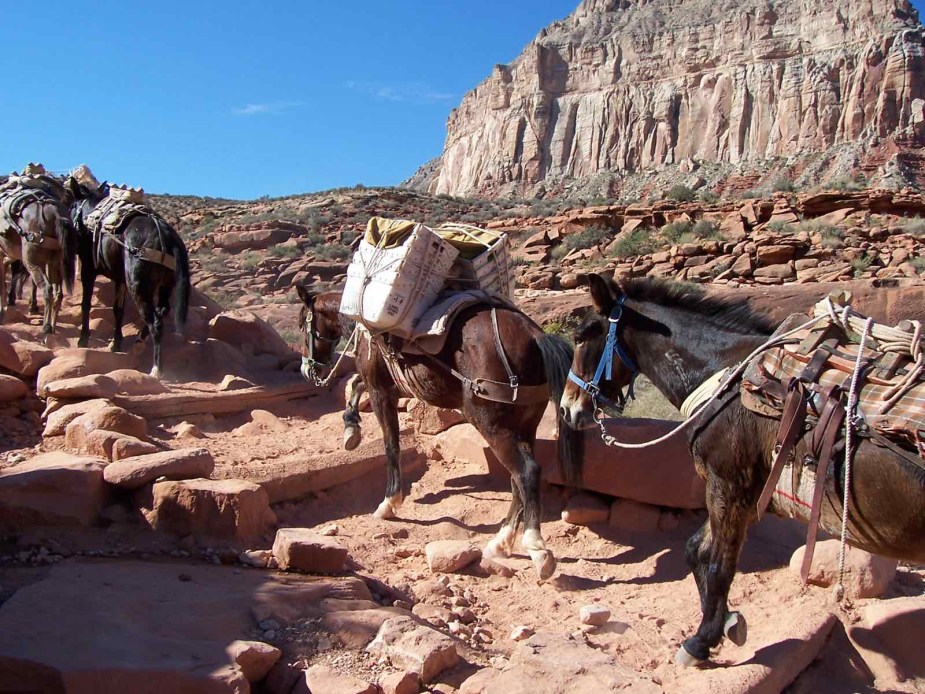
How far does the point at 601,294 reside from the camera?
412cm

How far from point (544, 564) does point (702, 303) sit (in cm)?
214

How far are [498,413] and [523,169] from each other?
72584 millimetres

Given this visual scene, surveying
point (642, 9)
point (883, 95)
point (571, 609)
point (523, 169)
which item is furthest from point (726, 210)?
point (642, 9)

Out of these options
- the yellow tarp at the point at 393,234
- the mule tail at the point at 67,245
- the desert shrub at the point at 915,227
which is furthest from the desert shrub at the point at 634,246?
the yellow tarp at the point at 393,234

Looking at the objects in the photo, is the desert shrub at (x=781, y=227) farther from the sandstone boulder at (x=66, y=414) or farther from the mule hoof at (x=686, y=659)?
the mule hoof at (x=686, y=659)

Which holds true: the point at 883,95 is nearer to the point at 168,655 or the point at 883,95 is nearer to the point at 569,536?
the point at 569,536

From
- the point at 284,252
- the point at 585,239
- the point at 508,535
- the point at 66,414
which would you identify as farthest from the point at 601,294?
the point at 284,252

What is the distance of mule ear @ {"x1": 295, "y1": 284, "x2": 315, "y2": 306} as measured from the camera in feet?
24.6

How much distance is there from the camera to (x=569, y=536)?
6.21 metres

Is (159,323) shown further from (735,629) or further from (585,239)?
(585,239)

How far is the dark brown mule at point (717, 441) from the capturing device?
308 centimetres

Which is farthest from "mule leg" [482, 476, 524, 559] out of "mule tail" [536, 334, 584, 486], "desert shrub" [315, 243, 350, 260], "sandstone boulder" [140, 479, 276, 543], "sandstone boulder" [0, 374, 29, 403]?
"desert shrub" [315, 243, 350, 260]

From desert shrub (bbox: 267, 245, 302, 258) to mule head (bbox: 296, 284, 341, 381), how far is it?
2750 cm

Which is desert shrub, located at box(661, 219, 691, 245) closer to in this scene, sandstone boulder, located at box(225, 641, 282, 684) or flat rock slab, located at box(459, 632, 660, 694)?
flat rock slab, located at box(459, 632, 660, 694)
